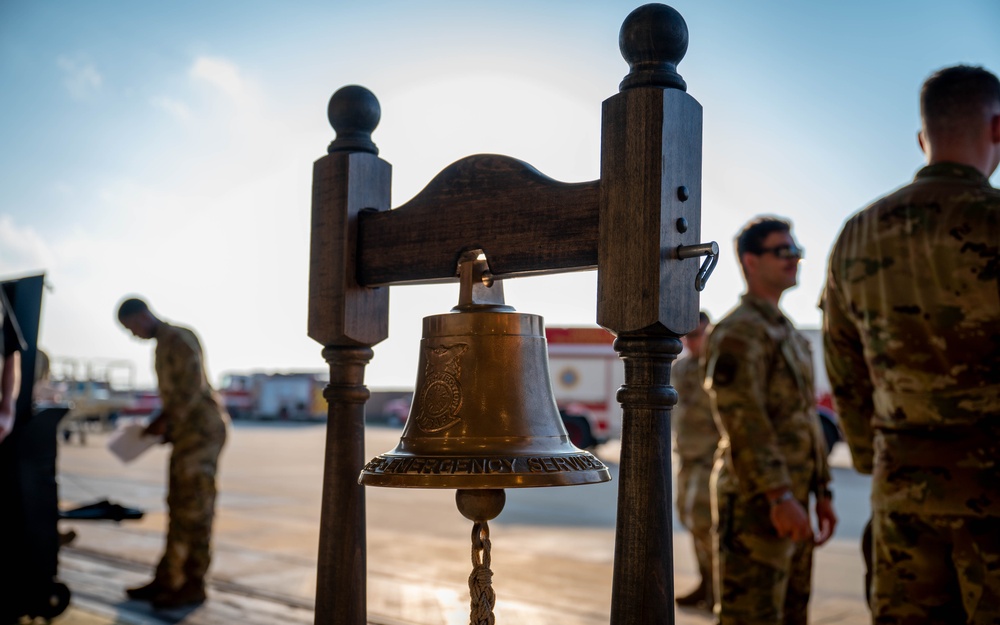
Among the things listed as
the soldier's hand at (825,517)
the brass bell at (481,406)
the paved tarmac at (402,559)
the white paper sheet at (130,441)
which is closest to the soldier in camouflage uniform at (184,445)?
the white paper sheet at (130,441)

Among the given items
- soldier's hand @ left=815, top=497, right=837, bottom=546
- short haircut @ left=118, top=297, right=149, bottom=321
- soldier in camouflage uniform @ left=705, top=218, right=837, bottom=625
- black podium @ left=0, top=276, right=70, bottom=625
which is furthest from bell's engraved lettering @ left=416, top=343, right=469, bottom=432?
short haircut @ left=118, top=297, right=149, bottom=321

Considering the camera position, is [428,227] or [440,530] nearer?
[428,227]

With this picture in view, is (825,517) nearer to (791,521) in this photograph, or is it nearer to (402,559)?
(791,521)

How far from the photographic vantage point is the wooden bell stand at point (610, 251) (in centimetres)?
169

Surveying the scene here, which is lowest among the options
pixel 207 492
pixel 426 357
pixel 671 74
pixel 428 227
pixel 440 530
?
pixel 440 530

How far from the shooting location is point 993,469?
6.62 feet

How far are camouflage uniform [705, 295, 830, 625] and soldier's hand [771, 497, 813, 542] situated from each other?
61 millimetres

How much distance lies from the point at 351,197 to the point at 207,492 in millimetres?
3926

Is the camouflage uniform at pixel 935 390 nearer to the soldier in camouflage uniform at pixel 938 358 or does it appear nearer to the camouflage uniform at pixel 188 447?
the soldier in camouflage uniform at pixel 938 358

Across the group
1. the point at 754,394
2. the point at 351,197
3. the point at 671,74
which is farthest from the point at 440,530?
the point at 671,74

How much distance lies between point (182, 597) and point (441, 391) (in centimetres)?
410

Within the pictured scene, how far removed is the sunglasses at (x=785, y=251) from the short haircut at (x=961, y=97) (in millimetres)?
1388

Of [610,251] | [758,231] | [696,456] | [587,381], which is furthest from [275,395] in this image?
[610,251]

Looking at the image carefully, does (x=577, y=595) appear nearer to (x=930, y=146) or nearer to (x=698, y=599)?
(x=698, y=599)
